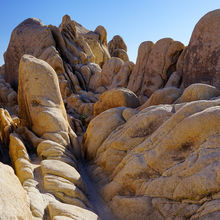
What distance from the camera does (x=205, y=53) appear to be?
14.4 m

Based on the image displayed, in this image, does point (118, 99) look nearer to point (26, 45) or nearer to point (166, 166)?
point (166, 166)

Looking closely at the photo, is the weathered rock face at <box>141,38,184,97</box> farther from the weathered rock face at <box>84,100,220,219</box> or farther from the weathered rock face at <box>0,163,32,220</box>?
the weathered rock face at <box>0,163,32,220</box>

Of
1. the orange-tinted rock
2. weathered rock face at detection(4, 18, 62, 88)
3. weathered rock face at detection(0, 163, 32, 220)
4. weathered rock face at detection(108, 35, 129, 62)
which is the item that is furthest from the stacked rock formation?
weathered rock face at detection(108, 35, 129, 62)

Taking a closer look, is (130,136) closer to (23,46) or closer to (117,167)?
(117,167)

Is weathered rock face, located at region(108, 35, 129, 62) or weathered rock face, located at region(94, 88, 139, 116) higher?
weathered rock face, located at region(108, 35, 129, 62)

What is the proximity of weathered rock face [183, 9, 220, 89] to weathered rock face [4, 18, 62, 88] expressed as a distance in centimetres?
1537

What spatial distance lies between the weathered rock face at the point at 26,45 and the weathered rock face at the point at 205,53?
1537 centimetres

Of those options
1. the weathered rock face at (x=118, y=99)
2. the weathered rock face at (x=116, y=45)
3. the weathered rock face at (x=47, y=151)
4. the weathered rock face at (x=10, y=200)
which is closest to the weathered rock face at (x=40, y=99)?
the weathered rock face at (x=47, y=151)

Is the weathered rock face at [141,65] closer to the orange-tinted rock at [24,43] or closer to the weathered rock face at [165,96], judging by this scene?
the weathered rock face at [165,96]

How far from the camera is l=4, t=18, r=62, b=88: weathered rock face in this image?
26.0 meters

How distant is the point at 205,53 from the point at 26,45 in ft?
62.5

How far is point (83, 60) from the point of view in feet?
103

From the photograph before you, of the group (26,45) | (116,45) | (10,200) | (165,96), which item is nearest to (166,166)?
(10,200)

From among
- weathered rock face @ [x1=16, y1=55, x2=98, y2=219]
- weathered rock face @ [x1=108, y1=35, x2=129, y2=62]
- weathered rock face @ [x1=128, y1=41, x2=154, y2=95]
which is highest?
weathered rock face @ [x1=108, y1=35, x2=129, y2=62]
